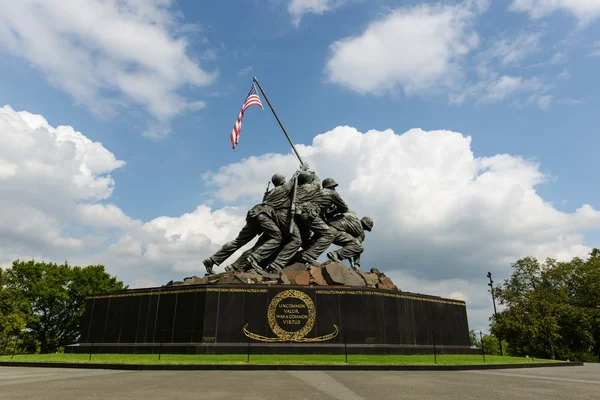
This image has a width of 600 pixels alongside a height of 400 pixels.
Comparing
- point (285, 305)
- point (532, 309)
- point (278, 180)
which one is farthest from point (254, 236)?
point (532, 309)

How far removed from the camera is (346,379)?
10.3 m

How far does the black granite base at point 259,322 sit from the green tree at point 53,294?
24.2 meters

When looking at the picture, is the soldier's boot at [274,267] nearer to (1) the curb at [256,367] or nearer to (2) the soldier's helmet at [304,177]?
(2) the soldier's helmet at [304,177]

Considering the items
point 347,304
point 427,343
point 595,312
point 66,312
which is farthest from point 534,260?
point 66,312

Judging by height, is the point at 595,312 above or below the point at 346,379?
above

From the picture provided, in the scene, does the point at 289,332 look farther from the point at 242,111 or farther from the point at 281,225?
the point at 242,111

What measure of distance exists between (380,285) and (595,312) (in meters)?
27.1

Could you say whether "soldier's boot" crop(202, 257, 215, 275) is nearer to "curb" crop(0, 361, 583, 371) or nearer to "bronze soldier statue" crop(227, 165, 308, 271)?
"bronze soldier statue" crop(227, 165, 308, 271)

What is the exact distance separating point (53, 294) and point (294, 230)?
99.3 feet

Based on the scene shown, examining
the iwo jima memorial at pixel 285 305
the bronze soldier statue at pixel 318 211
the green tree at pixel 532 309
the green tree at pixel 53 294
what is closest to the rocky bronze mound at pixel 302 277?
the iwo jima memorial at pixel 285 305

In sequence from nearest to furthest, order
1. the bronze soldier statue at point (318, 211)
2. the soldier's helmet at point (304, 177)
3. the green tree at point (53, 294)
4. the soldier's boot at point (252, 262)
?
the soldier's boot at point (252, 262) → the bronze soldier statue at point (318, 211) → the soldier's helmet at point (304, 177) → the green tree at point (53, 294)

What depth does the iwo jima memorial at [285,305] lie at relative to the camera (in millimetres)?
16891

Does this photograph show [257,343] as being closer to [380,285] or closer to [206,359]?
[206,359]

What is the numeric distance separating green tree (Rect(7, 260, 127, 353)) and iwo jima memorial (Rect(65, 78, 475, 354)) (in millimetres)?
23703
